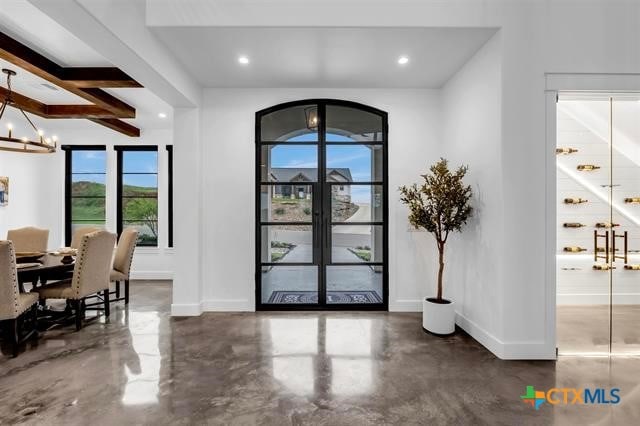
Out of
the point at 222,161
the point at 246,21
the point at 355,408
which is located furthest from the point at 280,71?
the point at 355,408

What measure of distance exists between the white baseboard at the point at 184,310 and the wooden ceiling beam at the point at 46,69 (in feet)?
9.59

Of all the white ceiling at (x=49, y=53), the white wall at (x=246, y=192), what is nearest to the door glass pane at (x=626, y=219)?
the white wall at (x=246, y=192)

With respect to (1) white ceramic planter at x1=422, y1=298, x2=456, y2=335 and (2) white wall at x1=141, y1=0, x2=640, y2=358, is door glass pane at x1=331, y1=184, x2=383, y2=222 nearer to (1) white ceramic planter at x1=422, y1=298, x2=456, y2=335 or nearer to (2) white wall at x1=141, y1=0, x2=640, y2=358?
(1) white ceramic planter at x1=422, y1=298, x2=456, y2=335

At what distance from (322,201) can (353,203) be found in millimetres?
445

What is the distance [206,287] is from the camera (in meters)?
4.34

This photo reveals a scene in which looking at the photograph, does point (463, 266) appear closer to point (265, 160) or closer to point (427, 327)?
point (427, 327)

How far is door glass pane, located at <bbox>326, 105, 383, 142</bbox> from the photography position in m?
4.50

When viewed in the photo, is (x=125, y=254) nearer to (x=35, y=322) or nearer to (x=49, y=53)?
(x=35, y=322)

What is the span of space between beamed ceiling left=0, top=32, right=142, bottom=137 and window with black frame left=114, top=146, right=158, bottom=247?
998 mm

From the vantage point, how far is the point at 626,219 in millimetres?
3004

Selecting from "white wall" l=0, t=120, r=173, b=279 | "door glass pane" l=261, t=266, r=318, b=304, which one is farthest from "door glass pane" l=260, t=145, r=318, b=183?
"white wall" l=0, t=120, r=173, b=279

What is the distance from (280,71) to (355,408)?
358 cm

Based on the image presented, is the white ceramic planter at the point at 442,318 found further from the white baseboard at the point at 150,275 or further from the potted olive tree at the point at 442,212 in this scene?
the white baseboard at the point at 150,275

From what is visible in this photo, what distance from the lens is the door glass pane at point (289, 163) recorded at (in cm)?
450
